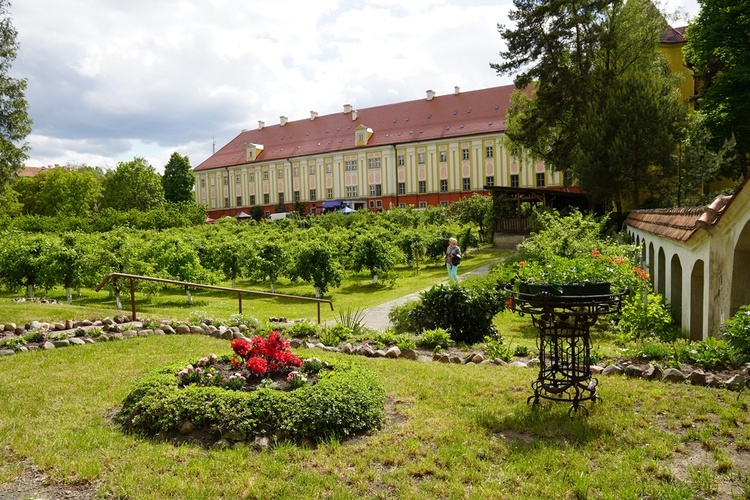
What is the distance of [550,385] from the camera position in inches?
215

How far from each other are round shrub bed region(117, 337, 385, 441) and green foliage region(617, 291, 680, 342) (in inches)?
277

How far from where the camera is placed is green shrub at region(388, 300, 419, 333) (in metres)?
10.4

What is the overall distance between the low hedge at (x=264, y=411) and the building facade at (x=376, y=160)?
152 ft

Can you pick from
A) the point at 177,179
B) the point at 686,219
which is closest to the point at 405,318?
the point at 686,219

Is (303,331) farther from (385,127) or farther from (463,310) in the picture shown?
(385,127)

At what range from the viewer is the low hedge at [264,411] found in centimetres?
483

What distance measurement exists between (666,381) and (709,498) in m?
2.72

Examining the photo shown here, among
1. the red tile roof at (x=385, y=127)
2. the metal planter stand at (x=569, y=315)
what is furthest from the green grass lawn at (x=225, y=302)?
the red tile roof at (x=385, y=127)

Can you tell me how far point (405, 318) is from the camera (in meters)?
10.8

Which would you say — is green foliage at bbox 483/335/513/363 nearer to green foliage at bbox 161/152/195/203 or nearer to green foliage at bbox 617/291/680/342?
green foliage at bbox 617/291/680/342

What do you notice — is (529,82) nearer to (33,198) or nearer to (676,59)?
(676,59)

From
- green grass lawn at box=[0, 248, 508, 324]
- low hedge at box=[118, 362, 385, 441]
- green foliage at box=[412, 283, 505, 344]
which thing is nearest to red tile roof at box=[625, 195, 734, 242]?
green foliage at box=[412, 283, 505, 344]

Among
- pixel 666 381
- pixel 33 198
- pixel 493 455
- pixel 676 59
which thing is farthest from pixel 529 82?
pixel 33 198

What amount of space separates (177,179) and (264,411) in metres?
76.6
